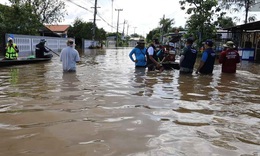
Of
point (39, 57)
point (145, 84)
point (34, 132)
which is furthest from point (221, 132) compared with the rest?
point (39, 57)

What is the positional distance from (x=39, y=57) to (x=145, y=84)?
403 inches

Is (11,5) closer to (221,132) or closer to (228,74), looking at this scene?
(228,74)

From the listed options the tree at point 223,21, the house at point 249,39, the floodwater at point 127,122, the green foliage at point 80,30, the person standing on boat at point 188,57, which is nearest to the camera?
the floodwater at point 127,122

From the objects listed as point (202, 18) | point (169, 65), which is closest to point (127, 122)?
point (169, 65)

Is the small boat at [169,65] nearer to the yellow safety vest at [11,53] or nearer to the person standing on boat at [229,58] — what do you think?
the person standing on boat at [229,58]

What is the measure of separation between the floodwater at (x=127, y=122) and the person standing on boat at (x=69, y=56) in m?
1.94

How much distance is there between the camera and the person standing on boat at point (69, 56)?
8320mm

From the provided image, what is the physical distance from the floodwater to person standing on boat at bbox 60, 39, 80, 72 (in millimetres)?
1942

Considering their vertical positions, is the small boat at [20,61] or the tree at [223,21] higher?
the tree at [223,21]

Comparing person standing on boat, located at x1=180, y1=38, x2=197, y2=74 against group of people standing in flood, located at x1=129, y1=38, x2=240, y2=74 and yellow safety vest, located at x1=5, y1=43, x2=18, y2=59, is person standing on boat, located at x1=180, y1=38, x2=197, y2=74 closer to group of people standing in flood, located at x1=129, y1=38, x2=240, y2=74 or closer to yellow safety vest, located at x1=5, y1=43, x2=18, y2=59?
group of people standing in flood, located at x1=129, y1=38, x2=240, y2=74

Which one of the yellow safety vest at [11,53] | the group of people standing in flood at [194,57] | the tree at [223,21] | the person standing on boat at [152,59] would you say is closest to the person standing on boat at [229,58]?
the group of people standing in flood at [194,57]

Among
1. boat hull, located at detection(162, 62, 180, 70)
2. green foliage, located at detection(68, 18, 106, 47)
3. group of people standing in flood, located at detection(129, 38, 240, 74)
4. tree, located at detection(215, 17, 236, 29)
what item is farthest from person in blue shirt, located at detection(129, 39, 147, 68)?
green foliage, located at detection(68, 18, 106, 47)

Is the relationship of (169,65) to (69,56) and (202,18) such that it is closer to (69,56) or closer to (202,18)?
Answer: (69,56)

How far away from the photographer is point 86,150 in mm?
2854
